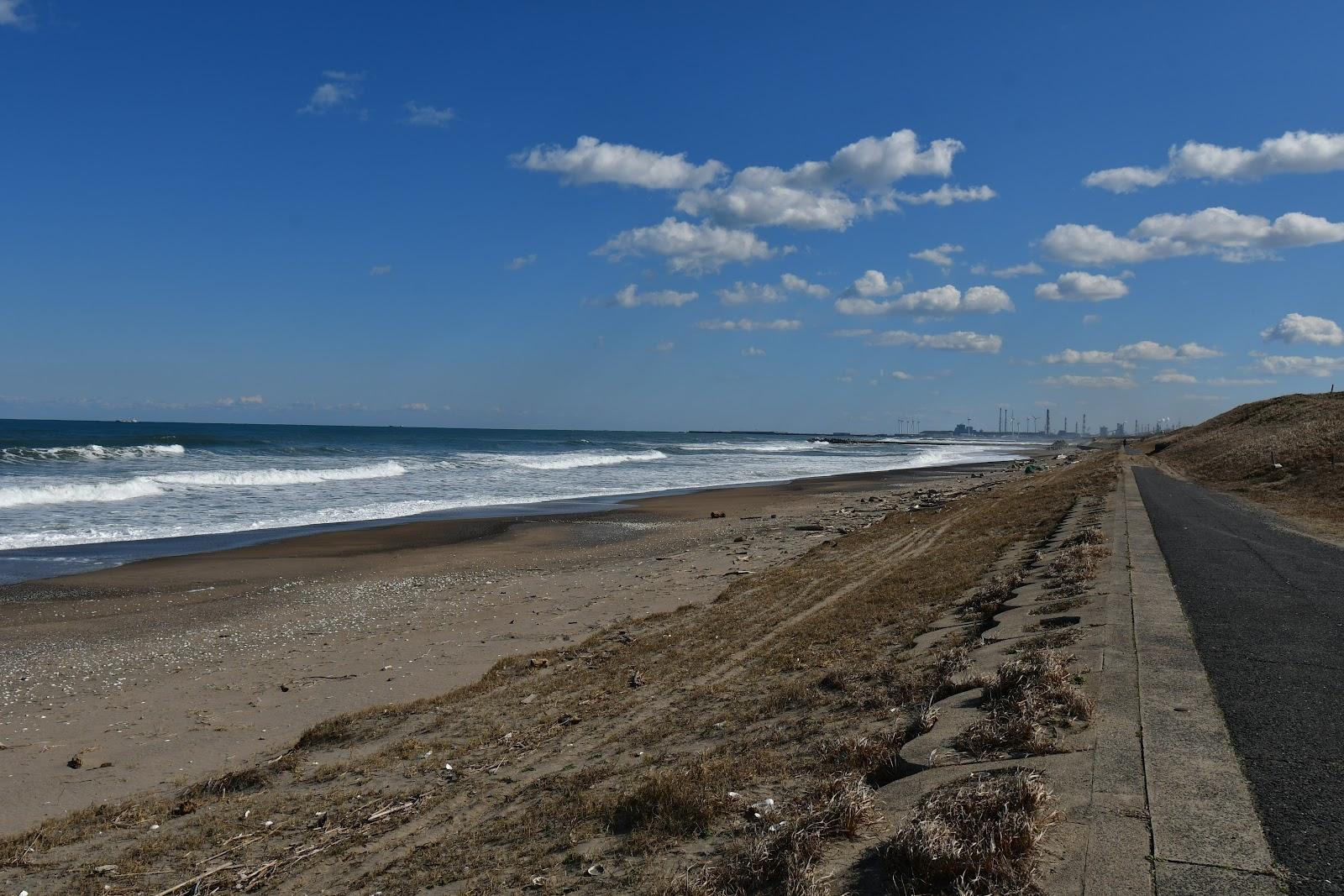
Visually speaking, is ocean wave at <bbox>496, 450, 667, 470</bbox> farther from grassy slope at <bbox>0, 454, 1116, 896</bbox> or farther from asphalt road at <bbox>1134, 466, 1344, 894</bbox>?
grassy slope at <bbox>0, 454, 1116, 896</bbox>

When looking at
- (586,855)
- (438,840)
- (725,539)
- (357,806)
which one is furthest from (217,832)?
(725,539)

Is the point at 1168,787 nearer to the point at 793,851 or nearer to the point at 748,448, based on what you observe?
the point at 793,851

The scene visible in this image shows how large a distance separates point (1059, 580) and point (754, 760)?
5.25 meters

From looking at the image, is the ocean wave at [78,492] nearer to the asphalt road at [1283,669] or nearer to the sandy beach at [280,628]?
the sandy beach at [280,628]

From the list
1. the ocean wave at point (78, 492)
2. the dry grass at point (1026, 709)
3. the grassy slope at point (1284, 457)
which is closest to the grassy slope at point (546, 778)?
the dry grass at point (1026, 709)

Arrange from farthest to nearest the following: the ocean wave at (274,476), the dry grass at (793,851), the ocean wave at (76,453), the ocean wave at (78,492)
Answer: the ocean wave at (76,453) < the ocean wave at (274,476) < the ocean wave at (78,492) < the dry grass at (793,851)

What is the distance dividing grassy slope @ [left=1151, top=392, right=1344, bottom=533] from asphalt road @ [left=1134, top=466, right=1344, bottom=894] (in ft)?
18.5

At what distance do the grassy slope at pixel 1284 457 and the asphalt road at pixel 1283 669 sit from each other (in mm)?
5627

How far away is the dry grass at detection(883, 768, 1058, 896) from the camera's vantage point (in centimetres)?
284

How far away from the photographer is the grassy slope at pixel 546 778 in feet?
13.0

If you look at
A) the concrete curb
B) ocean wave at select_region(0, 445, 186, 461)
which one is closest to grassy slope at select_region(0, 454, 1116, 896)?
the concrete curb

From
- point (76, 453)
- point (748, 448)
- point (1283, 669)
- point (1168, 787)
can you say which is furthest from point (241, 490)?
point (748, 448)

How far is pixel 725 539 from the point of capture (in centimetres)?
1884

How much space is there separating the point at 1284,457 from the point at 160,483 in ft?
128
